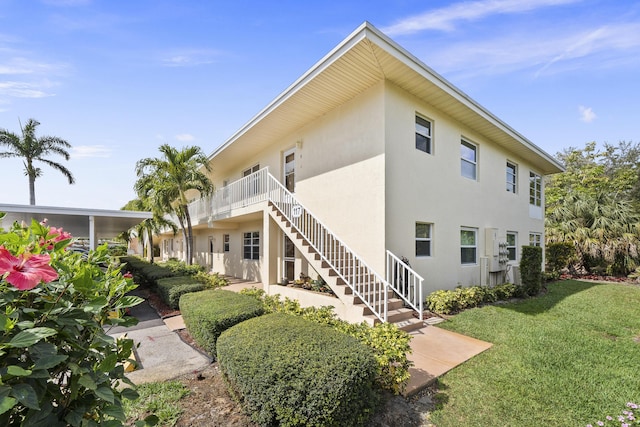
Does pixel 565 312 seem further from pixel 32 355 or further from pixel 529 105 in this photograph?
pixel 32 355

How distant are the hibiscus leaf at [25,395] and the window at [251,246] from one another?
1213cm

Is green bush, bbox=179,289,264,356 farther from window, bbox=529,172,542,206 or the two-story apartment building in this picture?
window, bbox=529,172,542,206

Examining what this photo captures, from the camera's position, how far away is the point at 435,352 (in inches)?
203

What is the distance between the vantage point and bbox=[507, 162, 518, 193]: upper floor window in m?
12.7

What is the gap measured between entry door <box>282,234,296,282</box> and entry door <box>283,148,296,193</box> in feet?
6.89

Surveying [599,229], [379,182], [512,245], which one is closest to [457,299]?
[379,182]

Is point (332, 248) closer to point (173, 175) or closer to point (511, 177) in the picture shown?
point (173, 175)

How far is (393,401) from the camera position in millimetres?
3650

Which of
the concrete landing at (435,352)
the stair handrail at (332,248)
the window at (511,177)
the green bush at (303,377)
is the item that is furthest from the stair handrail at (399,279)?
the window at (511,177)

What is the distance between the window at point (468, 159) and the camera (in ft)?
33.6

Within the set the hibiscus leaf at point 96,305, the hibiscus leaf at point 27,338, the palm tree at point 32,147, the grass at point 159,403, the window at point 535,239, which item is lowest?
the grass at point 159,403

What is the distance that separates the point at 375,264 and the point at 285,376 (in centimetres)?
514

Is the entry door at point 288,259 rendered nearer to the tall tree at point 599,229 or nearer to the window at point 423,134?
the window at point 423,134

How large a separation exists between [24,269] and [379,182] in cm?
707
